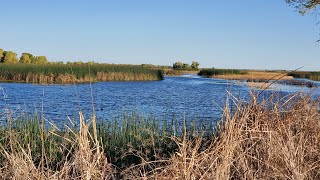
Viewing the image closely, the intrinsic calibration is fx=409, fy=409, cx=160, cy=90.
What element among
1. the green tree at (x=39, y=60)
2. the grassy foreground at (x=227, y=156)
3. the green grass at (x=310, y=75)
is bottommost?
the green grass at (x=310, y=75)

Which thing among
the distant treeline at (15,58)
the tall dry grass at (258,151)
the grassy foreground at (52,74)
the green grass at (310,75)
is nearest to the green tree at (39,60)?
the distant treeline at (15,58)

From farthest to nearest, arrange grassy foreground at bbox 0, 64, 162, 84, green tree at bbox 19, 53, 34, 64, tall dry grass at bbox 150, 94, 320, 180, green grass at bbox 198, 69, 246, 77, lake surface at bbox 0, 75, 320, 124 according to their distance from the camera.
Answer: green tree at bbox 19, 53, 34, 64, green grass at bbox 198, 69, 246, 77, grassy foreground at bbox 0, 64, 162, 84, lake surface at bbox 0, 75, 320, 124, tall dry grass at bbox 150, 94, 320, 180

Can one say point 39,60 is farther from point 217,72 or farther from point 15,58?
point 217,72

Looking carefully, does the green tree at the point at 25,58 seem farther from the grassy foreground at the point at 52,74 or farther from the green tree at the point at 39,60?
the grassy foreground at the point at 52,74

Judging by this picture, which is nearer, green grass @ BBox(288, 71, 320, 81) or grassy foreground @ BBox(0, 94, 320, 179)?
grassy foreground @ BBox(0, 94, 320, 179)

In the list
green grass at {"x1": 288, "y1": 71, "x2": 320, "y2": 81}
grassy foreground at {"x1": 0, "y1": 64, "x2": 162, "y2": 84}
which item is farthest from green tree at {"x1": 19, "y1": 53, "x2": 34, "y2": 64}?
green grass at {"x1": 288, "y1": 71, "x2": 320, "y2": 81}

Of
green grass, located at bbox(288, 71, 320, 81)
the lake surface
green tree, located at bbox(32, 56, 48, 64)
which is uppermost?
green tree, located at bbox(32, 56, 48, 64)

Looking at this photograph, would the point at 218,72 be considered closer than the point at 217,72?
Yes

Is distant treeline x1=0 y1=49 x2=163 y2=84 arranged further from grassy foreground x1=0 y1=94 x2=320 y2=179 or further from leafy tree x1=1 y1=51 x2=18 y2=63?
leafy tree x1=1 y1=51 x2=18 y2=63

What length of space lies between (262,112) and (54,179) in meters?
3.43

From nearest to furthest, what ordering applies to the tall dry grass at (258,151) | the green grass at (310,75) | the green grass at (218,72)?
the tall dry grass at (258,151) → the green grass at (310,75) → the green grass at (218,72)

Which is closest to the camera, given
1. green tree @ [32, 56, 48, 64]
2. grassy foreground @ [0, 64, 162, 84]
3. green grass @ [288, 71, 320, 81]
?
grassy foreground @ [0, 64, 162, 84]

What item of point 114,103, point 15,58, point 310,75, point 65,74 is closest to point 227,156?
point 114,103

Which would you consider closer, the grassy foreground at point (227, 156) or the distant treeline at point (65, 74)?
the grassy foreground at point (227, 156)
